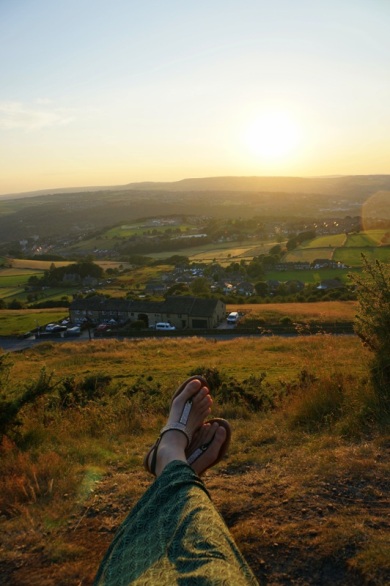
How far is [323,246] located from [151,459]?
162 feet

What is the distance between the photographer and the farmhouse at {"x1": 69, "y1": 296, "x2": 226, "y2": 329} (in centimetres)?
3073

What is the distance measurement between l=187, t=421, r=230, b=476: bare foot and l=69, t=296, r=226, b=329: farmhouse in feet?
87.5

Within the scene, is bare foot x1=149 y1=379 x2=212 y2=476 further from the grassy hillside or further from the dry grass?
the dry grass

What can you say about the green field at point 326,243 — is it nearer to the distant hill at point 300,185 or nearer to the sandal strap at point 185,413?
the sandal strap at point 185,413

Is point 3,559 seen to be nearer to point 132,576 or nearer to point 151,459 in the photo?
point 151,459

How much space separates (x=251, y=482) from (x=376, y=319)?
2.29 meters

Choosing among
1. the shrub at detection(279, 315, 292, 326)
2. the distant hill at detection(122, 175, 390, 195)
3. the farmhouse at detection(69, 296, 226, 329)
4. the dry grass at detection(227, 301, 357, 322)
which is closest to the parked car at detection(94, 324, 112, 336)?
the farmhouse at detection(69, 296, 226, 329)

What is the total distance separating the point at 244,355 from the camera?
55.6 ft

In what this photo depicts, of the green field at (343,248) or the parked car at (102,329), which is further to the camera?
the green field at (343,248)

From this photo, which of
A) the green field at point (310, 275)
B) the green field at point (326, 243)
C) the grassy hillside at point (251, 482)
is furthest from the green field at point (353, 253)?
the grassy hillside at point (251, 482)

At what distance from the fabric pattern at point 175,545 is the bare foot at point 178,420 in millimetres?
495

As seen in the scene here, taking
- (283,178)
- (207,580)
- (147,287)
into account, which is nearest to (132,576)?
(207,580)

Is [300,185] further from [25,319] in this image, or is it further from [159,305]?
[25,319]

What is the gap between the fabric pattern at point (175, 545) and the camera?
1.59m
